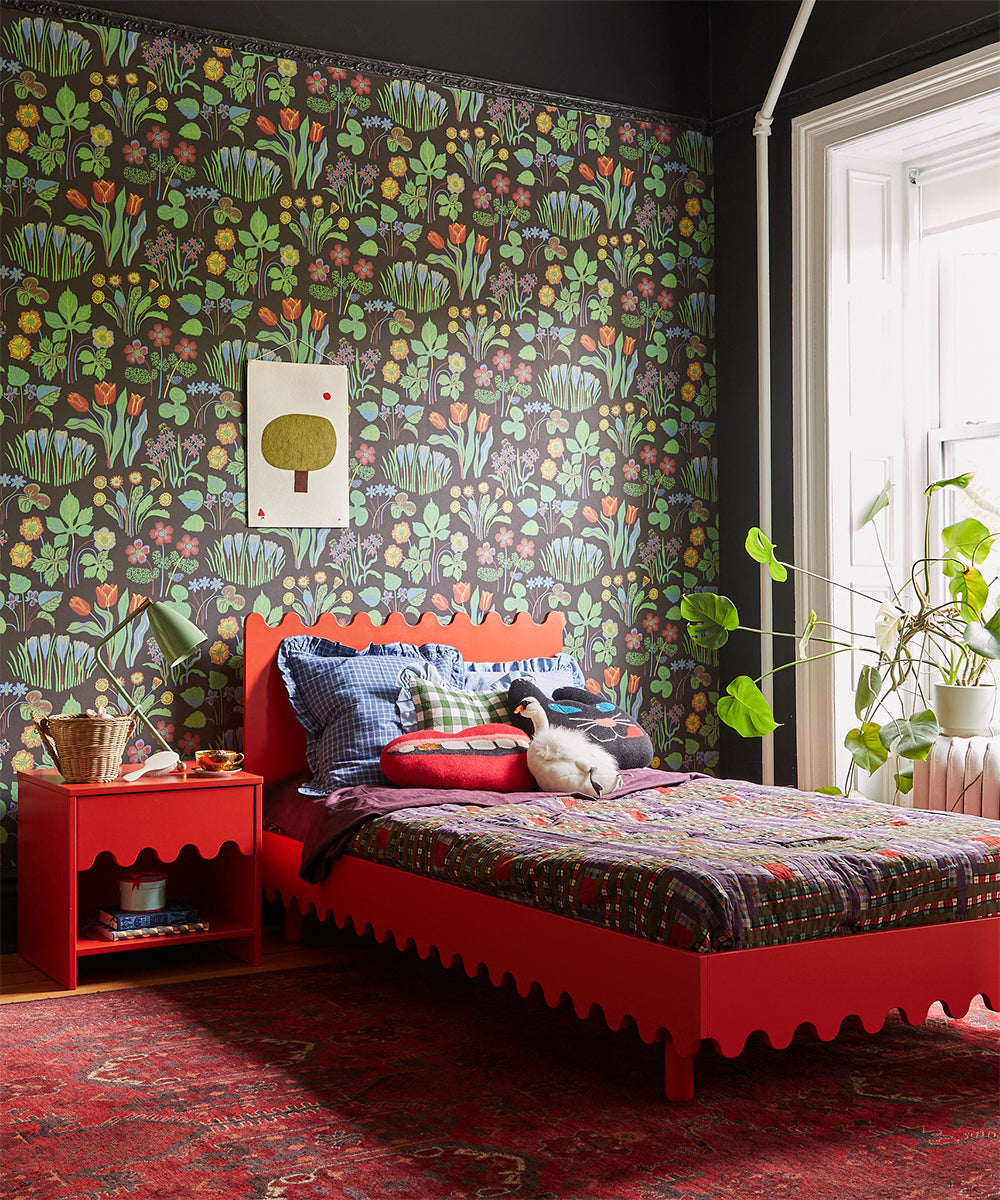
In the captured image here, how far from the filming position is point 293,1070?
2.83 metres

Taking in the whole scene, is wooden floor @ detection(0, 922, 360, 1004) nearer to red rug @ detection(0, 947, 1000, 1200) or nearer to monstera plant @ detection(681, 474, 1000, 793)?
red rug @ detection(0, 947, 1000, 1200)

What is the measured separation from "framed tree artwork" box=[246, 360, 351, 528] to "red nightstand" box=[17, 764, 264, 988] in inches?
36.9

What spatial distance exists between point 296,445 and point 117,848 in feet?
4.81

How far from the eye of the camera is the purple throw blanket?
3.60 m

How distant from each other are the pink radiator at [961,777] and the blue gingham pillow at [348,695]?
61.7 inches

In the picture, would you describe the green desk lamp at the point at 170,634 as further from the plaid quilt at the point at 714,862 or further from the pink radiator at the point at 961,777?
the pink radiator at the point at 961,777

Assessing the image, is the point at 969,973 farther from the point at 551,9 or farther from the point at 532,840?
the point at 551,9

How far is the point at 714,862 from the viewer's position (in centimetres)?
268

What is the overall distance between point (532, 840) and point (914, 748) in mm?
1611

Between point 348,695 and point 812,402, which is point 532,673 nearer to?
point 348,695

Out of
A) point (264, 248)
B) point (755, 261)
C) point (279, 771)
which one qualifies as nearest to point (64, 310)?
point (264, 248)

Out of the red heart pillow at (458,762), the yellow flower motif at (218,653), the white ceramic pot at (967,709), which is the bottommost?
the red heart pillow at (458,762)

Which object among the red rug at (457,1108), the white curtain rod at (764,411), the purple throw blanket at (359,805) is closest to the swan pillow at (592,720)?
the purple throw blanket at (359,805)

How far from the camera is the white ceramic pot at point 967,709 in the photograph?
171 inches
